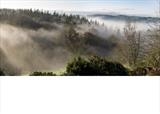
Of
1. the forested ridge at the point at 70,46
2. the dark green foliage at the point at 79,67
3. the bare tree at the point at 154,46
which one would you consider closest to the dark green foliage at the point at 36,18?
the forested ridge at the point at 70,46

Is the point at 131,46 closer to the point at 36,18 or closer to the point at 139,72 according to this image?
the point at 139,72

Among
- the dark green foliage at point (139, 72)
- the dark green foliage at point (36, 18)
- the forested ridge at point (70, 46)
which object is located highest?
the dark green foliage at point (36, 18)

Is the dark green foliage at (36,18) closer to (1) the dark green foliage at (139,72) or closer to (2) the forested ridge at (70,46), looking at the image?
(2) the forested ridge at (70,46)

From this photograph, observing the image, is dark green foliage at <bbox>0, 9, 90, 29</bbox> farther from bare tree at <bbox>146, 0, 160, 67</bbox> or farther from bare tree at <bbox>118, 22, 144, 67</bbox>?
bare tree at <bbox>146, 0, 160, 67</bbox>

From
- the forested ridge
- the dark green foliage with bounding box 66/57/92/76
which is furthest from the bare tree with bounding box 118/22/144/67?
the dark green foliage with bounding box 66/57/92/76

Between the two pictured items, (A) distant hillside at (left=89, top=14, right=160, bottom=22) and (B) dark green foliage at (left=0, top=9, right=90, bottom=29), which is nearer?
(B) dark green foliage at (left=0, top=9, right=90, bottom=29)
